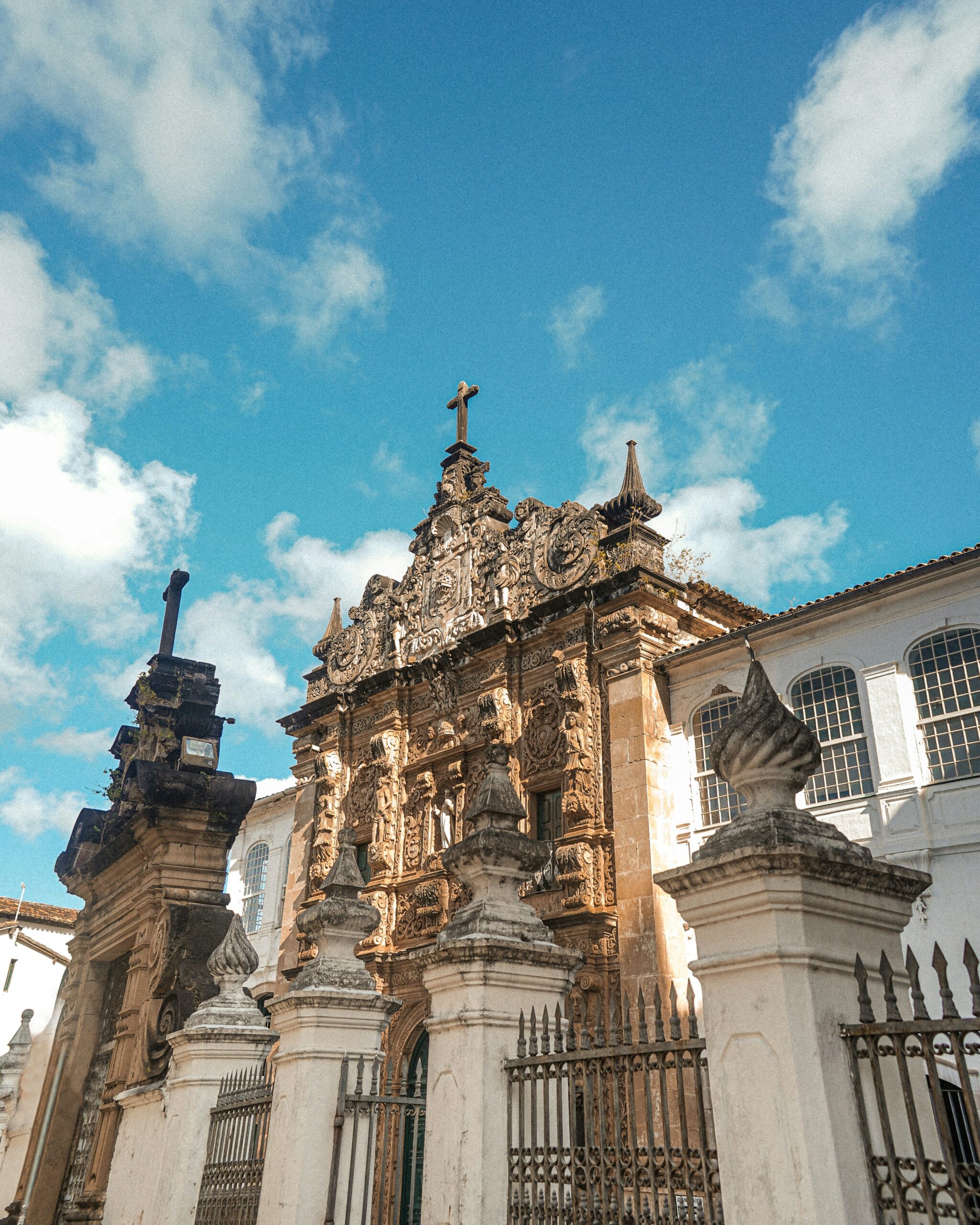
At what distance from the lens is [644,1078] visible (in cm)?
410

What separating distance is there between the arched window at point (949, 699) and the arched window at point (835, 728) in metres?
0.85

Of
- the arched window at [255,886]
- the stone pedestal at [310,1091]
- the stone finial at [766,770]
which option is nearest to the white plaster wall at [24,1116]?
the arched window at [255,886]

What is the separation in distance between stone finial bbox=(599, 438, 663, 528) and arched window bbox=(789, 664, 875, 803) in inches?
184

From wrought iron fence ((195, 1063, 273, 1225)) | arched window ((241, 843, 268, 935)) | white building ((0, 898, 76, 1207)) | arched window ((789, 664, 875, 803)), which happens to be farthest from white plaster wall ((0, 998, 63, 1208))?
arched window ((789, 664, 875, 803))

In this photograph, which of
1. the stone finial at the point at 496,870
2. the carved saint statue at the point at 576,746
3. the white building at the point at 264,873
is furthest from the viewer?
the white building at the point at 264,873

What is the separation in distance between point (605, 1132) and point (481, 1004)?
103 centimetres

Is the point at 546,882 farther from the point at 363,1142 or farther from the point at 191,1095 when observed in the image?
the point at 363,1142

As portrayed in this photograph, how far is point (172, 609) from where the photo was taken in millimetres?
14383

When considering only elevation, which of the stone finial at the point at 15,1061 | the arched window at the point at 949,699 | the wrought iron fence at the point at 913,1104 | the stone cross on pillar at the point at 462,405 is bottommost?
the wrought iron fence at the point at 913,1104

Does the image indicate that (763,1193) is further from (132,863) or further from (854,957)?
(132,863)

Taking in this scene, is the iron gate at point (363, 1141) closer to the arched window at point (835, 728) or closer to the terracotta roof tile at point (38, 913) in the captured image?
the arched window at point (835, 728)

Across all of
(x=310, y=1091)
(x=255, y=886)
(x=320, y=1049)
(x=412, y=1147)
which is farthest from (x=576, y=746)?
(x=255, y=886)

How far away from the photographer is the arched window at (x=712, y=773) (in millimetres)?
15727

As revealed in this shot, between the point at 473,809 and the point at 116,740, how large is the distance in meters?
10.7
